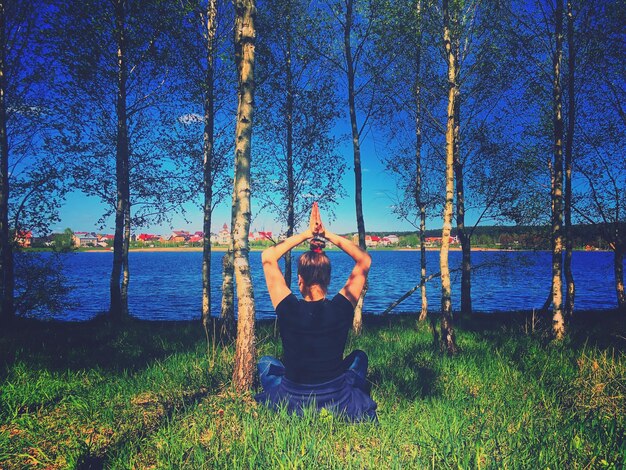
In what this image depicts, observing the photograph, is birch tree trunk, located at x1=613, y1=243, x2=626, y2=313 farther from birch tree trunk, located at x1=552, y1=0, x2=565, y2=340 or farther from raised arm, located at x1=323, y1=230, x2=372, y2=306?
raised arm, located at x1=323, y1=230, x2=372, y2=306

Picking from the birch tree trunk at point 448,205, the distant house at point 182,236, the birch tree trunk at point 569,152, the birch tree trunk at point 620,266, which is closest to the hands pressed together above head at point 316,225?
the birch tree trunk at point 448,205

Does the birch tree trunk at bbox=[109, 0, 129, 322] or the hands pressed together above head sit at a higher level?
the birch tree trunk at bbox=[109, 0, 129, 322]

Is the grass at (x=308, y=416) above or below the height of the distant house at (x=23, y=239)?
below

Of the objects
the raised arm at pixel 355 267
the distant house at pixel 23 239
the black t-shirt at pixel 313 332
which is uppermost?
the distant house at pixel 23 239

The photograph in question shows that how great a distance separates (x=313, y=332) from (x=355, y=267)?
82 cm

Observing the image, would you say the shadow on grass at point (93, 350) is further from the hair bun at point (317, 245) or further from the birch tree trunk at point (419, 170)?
the birch tree trunk at point (419, 170)

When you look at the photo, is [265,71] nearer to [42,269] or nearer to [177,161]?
[177,161]

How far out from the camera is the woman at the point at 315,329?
3.14 meters

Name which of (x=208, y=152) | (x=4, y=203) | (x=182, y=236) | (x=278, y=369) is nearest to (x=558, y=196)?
(x=278, y=369)

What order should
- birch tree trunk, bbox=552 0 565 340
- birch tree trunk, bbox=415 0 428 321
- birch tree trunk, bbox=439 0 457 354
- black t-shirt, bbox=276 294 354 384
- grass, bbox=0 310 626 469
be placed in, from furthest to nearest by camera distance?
1. birch tree trunk, bbox=415 0 428 321
2. birch tree trunk, bbox=552 0 565 340
3. birch tree trunk, bbox=439 0 457 354
4. black t-shirt, bbox=276 294 354 384
5. grass, bbox=0 310 626 469

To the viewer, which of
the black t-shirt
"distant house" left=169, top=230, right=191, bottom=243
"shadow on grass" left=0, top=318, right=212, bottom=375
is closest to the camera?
the black t-shirt

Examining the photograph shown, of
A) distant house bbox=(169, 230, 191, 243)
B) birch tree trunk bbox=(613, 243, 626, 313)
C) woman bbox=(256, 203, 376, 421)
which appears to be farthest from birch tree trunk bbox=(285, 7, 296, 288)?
distant house bbox=(169, 230, 191, 243)

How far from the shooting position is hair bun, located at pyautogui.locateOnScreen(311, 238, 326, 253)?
327cm

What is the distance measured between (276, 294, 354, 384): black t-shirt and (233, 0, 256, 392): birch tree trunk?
1819mm
